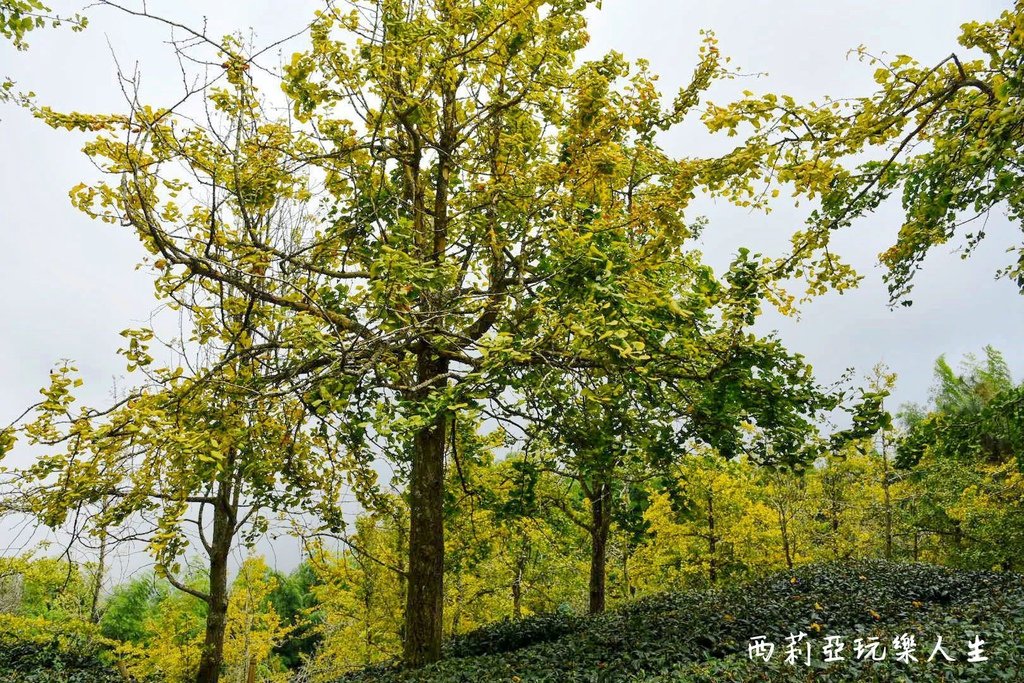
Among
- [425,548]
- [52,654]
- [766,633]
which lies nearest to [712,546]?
[766,633]

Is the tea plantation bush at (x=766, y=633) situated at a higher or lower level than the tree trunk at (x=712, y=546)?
lower

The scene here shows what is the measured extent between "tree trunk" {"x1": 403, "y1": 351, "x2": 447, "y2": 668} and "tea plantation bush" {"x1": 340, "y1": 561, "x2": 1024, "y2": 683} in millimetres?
347

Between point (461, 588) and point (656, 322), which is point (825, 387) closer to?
point (656, 322)

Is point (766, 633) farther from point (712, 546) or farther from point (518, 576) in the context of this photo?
point (712, 546)

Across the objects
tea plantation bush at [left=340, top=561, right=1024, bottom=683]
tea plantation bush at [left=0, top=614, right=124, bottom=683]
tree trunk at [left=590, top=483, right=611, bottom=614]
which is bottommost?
tea plantation bush at [left=0, top=614, right=124, bottom=683]

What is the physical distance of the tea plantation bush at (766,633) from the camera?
5715 millimetres

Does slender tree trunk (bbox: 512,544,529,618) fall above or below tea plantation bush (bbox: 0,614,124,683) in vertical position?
above

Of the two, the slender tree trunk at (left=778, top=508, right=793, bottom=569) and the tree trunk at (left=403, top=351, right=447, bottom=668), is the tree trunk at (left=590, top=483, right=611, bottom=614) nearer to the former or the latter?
the tree trunk at (left=403, top=351, right=447, bottom=668)

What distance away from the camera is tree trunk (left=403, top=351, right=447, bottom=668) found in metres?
6.95

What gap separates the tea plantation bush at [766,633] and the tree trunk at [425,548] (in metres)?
0.35

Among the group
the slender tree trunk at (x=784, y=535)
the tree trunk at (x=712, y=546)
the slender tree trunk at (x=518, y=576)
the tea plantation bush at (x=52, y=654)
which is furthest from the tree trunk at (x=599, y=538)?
the tea plantation bush at (x=52, y=654)

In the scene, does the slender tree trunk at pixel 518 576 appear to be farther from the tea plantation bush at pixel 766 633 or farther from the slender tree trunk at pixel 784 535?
the slender tree trunk at pixel 784 535

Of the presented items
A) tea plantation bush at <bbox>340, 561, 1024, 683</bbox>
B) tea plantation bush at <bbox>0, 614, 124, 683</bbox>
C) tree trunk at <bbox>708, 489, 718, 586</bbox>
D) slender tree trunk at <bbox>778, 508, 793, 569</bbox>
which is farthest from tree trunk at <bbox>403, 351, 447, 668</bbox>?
slender tree trunk at <bbox>778, 508, 793, 569</bbox>

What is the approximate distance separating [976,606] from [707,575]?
994cm
